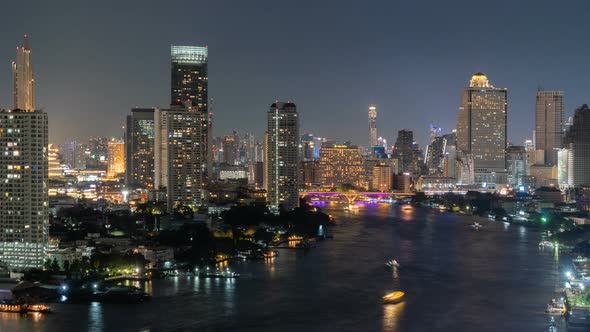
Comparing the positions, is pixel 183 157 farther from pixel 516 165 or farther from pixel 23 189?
pixel 516 165

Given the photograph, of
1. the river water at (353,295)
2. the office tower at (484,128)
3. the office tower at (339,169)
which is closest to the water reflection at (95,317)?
the river water at (353,295)

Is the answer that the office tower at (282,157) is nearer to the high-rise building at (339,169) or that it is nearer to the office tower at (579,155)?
the office tower at (579,155)

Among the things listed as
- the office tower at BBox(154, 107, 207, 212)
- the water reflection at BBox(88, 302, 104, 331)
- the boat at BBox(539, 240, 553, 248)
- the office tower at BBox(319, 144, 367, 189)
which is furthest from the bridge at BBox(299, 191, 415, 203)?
the water reflection at BBox(88, 302, 104, 331)

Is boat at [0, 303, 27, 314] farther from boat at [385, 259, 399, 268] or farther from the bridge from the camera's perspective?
the bridge

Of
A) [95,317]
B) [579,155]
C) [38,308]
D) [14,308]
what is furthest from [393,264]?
[579,155]

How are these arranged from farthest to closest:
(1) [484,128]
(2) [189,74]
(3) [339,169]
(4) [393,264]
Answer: (1) [484,128] < (3) [339,169] < (2) [189,74] < (4) [393,264]
